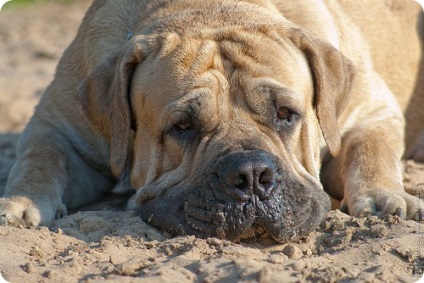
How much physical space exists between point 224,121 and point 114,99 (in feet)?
2.30

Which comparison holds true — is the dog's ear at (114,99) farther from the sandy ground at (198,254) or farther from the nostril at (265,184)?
the nostril at (265,184)

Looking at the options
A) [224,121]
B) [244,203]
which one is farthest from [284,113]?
[244,203]

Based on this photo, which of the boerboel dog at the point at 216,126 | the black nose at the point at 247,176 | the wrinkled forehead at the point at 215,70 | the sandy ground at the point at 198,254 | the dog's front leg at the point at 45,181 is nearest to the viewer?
the sandy ground at the point at 198,254

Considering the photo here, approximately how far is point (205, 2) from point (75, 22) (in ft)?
21.3

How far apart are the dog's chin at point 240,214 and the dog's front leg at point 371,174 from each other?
377 mm

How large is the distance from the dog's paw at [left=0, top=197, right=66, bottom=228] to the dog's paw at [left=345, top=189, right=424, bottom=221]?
1.56 m

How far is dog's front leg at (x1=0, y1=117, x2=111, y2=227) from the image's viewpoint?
4484 mm

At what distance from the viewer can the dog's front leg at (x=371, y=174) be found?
4.38 metres

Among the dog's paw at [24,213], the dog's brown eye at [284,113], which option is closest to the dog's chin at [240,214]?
the dog's brown eye at [284,113]

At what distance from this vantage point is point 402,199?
4.40m

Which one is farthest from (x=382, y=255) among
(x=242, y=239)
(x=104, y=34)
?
(x=104, y=34)

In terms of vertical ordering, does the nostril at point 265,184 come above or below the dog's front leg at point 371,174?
above

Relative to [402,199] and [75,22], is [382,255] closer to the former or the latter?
[402,199]

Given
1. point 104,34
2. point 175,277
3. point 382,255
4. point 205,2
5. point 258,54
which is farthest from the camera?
point 104,34
